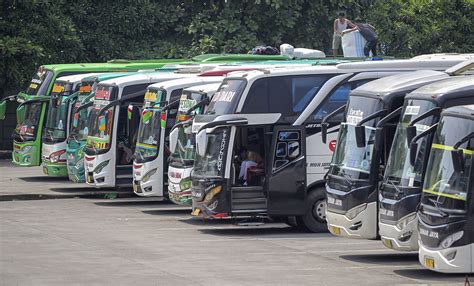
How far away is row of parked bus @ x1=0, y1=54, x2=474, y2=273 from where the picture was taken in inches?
613

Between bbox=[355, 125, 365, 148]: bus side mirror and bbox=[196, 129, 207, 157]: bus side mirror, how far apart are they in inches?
153

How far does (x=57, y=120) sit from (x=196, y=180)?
967cm

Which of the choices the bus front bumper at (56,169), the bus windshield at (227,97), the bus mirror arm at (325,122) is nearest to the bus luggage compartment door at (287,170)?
the bus mirror arm at (325,122)

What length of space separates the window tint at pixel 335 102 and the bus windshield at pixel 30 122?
38.2 ft

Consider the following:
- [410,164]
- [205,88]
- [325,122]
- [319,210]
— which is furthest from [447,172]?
[205,88]

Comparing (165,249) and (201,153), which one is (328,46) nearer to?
(201,153)

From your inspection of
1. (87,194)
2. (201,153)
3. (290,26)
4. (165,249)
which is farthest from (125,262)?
(290,26)

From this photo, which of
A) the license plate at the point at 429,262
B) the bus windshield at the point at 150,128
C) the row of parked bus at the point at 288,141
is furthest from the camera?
the bus windshield at the point at 150,128

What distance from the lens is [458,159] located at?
14.9 meters

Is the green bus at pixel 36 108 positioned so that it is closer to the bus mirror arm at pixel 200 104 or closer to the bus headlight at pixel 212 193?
the bus mirror arm at pixel 200 104

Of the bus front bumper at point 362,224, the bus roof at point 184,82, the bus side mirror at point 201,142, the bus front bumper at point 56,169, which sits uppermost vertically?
the bus roof at point 184,82

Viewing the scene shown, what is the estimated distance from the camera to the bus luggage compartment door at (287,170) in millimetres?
21109

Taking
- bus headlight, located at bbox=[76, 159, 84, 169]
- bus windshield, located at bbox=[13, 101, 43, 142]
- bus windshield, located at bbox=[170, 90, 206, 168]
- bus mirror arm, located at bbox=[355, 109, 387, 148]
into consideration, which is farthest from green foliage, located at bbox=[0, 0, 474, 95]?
bus mirror arm, located at bbox=[355, 109, 387, 148]

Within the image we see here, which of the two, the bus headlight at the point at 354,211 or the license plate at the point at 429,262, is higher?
the bus headlight at the point at 354,211
